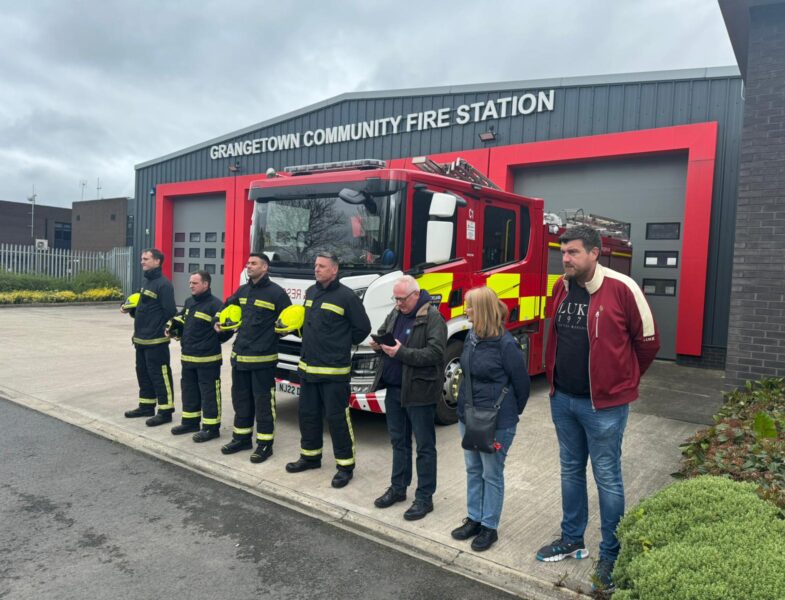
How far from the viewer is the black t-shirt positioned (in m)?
3.36

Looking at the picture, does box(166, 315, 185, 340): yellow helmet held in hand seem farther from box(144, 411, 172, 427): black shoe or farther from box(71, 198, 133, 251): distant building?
box(71, 198, 133, 251): distant building

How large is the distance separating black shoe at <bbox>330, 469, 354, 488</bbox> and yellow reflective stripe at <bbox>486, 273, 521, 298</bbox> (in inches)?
109

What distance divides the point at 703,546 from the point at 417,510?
2.04 m

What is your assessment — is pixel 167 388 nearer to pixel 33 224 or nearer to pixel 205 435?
pixel 205 435

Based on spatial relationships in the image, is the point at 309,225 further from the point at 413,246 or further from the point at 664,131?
the point at 664,131

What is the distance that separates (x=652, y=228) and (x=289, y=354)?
8.51 meters

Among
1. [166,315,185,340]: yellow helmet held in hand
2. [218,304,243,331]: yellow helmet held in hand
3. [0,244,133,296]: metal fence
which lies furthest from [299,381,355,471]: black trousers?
[0,244,133,296]: metal fence

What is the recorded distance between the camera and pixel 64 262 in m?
24.8

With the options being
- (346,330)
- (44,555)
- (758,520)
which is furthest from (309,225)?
(758,520)

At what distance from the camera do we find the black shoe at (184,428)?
6.03m

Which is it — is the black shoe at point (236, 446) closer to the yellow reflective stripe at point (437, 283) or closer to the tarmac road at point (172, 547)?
the tarmac road at point (172, 547)

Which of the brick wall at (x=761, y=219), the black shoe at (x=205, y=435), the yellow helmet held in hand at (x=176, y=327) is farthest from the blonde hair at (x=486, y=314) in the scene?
the yellow helmet held in hand at (x=176, y=327)

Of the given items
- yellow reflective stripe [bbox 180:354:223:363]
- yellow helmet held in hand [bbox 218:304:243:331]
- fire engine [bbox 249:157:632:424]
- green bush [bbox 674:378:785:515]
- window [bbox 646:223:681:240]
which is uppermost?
window [bbox 646:223:681:240]

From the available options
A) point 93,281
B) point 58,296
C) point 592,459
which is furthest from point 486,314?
point 93,281
